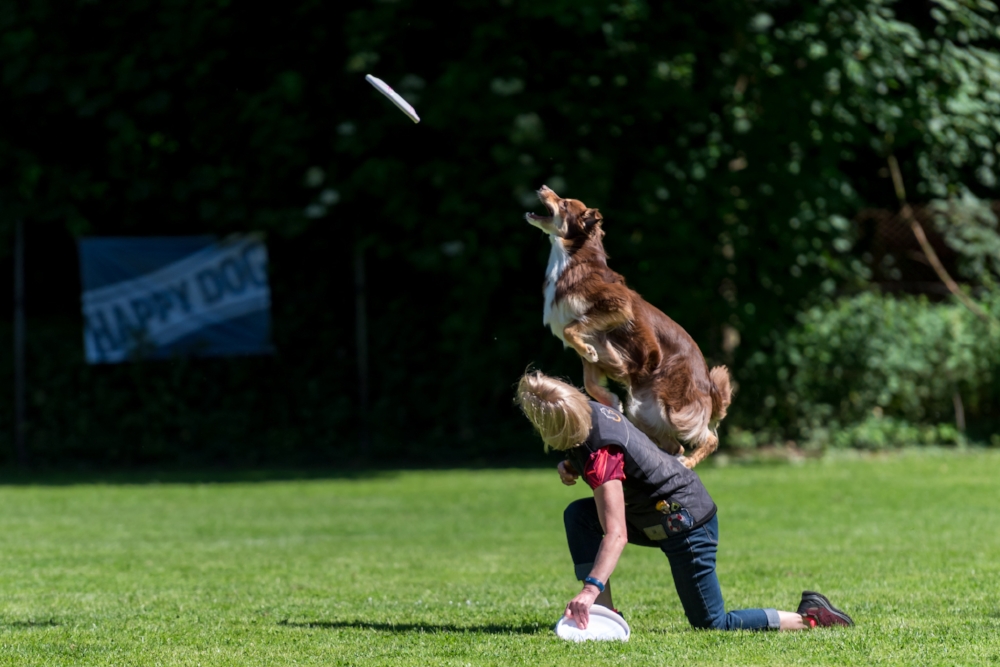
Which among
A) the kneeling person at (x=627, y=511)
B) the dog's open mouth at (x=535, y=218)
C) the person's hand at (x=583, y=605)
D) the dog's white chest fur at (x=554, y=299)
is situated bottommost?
the person's hand at (x=583, y=605)

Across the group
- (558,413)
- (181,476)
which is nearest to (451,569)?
(558,413)

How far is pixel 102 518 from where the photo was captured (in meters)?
11.5

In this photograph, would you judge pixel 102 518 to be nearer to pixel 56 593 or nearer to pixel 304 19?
pixel 56 593

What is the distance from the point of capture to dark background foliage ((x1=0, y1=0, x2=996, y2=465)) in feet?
45.5

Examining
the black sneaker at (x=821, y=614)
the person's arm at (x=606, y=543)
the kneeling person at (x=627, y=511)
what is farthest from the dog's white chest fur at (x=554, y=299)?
the black sneaker at (x=821, y=614)

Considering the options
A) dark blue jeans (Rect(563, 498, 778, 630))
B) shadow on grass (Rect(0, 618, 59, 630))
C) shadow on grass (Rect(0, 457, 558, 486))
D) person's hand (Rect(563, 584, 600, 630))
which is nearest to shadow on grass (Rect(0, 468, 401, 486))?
shadow on grass (Rect(0, 457, 558, 486))

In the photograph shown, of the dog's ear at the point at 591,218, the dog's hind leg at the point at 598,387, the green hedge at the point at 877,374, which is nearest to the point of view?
the dog's hind leg at the point at 598,387

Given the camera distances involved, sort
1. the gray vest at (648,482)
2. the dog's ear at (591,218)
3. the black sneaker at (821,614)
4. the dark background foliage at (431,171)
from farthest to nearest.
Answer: the dark background foliage at (431,171) < the dog's ear at (591,218) < the black sneaker at (821,614) < the gray vest at (648,482)

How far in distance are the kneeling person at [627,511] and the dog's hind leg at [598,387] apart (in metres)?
0.55

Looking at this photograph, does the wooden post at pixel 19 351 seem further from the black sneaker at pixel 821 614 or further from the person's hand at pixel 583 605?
the black sneaker at pixel 821 614

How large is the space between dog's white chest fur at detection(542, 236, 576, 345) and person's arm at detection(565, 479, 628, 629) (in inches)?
44.0

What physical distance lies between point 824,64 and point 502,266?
162 inches

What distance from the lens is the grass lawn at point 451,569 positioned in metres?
5.26

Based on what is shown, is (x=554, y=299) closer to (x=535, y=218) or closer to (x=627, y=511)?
(x=535, y=218)
